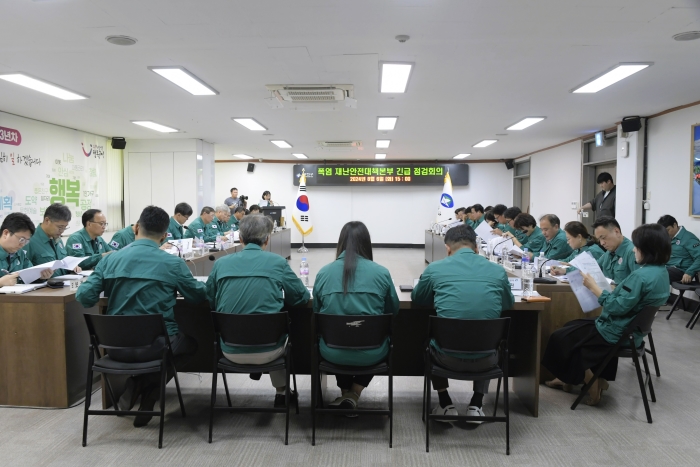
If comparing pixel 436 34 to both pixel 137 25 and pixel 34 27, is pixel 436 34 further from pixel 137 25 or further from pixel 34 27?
pixel 34 27

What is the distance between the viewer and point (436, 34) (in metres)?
3.41

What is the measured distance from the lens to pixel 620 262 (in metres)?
3.69

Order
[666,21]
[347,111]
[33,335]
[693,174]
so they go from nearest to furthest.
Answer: [33,335] < [666,21] < [693,174] < [347,111]

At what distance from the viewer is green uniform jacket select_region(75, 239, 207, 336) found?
2.63m

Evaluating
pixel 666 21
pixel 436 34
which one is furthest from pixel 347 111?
pixel 666 21

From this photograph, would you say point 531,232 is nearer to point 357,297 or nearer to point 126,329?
point 357,297

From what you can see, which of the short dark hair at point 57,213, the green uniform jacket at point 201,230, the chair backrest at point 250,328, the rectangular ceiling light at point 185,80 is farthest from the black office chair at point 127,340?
the green uniform jacket at point 201,230

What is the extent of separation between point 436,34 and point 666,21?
1.53 m

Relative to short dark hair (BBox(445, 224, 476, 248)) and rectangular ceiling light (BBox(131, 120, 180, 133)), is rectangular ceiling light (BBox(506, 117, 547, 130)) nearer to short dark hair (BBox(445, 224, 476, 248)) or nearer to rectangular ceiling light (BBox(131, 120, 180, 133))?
short dark hair (BBox(445, 224, 476, 248))

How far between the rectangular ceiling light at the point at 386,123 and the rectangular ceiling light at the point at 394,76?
168cm

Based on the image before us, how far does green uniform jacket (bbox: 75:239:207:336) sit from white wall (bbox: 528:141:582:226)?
8359 mm

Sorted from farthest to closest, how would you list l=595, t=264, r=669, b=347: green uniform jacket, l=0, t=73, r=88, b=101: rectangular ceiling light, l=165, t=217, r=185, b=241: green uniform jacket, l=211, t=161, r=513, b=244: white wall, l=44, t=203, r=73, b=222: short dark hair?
1. l=211, t=161, r=513, b=244: white wall
2. l=165, t=217, r=185, b=241: green uniform jacket
3. l=0, t=73, r=88, b=101: rectangular ceiling light
4. l=44, t=203, r=73, b=222: short dark hair
5. l=595, t=264, r=669, b=347: green uniform jacket

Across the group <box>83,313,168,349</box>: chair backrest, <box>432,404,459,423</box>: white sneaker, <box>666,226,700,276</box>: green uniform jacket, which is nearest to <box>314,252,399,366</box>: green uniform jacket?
<box>432,404,459,423</box>: white sneaker

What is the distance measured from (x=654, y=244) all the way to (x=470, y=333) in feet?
4.33
